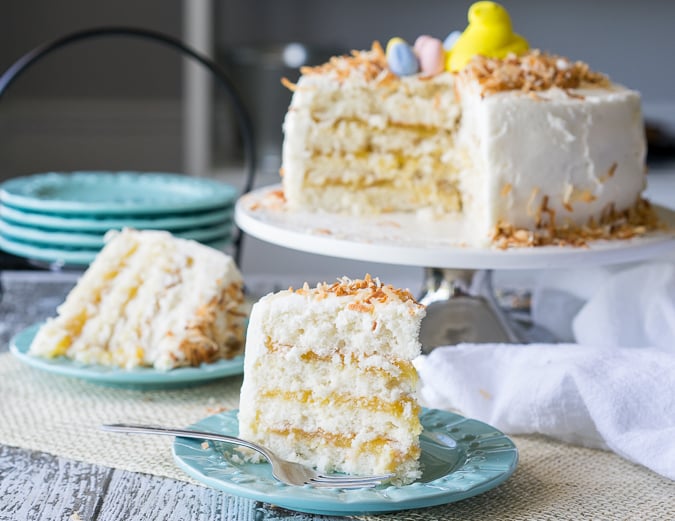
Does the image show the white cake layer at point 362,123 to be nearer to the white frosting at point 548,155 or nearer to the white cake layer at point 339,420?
the white frosting at point 548,155

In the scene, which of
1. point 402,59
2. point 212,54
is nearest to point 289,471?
point 402,59

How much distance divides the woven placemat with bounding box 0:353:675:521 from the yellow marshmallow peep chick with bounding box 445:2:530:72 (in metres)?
0.88

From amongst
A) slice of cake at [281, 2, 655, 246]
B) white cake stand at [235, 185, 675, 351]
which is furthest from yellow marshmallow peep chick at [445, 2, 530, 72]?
white cake stand at [235, 185, 675, 351]

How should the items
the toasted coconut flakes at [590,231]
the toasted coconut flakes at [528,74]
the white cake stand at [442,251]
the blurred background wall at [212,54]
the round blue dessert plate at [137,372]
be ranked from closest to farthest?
the round blue dessert plate at [137,372], the white cake stand at [442,251], the toasted coconut flakes at [590,231], the toasted coconut flakes at [528,74], the blurred background wall at [212,54]

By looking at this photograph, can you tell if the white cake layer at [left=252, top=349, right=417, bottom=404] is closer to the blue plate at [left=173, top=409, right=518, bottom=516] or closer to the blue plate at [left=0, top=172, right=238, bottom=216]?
the blue plate at [left=173, top=409, right=518, bottom=516]

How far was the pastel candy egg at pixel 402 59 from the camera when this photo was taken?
2205mm

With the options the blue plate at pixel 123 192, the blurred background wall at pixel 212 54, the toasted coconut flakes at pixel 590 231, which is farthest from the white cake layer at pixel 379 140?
the blurred background wall at pixel 212 54

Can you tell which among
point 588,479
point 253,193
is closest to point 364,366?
point 588,479

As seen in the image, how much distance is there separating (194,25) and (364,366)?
3.14 m

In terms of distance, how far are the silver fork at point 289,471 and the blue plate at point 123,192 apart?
91 cm

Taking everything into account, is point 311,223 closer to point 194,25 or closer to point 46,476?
point 46,476

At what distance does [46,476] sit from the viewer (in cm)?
136

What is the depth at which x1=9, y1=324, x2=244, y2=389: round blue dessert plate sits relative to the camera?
63.8 inches

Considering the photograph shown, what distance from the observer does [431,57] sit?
87.5 inches
